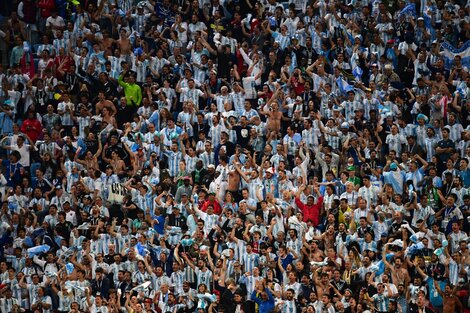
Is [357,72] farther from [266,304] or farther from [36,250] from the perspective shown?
[36,250]

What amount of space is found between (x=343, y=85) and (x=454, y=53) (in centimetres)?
295

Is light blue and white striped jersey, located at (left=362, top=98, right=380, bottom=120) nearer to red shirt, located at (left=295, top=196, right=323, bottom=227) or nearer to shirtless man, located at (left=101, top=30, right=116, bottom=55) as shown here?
red shirt, located at (left=295, top=196, right=323, bottom=227)

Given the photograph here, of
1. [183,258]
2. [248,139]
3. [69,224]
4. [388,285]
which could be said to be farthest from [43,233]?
[388,285]

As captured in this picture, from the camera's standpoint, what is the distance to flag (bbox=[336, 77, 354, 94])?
1282 inches

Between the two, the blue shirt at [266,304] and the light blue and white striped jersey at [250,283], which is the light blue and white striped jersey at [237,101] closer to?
the light blue and white striped jersey at [250,283]

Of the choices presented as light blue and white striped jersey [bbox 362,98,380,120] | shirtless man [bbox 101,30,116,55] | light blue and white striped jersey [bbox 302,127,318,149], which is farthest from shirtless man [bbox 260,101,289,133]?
shirtless man [bbox 101,30,116,55]

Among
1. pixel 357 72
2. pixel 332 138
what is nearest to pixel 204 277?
pixel 332 138

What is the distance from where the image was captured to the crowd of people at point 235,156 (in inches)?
1107

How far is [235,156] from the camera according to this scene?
3064 cm

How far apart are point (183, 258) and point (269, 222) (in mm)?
1930

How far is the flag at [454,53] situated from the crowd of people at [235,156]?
34 mm

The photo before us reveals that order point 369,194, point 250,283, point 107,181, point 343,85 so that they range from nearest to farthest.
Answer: point 250,283, point 369,194, point 107,181, point 343,85

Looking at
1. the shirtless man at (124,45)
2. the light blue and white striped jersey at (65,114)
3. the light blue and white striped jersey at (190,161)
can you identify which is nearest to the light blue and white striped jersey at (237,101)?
the light blue and white striped jersey at (190,161)

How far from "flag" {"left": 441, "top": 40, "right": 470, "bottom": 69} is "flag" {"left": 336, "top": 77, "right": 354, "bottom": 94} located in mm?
2581
